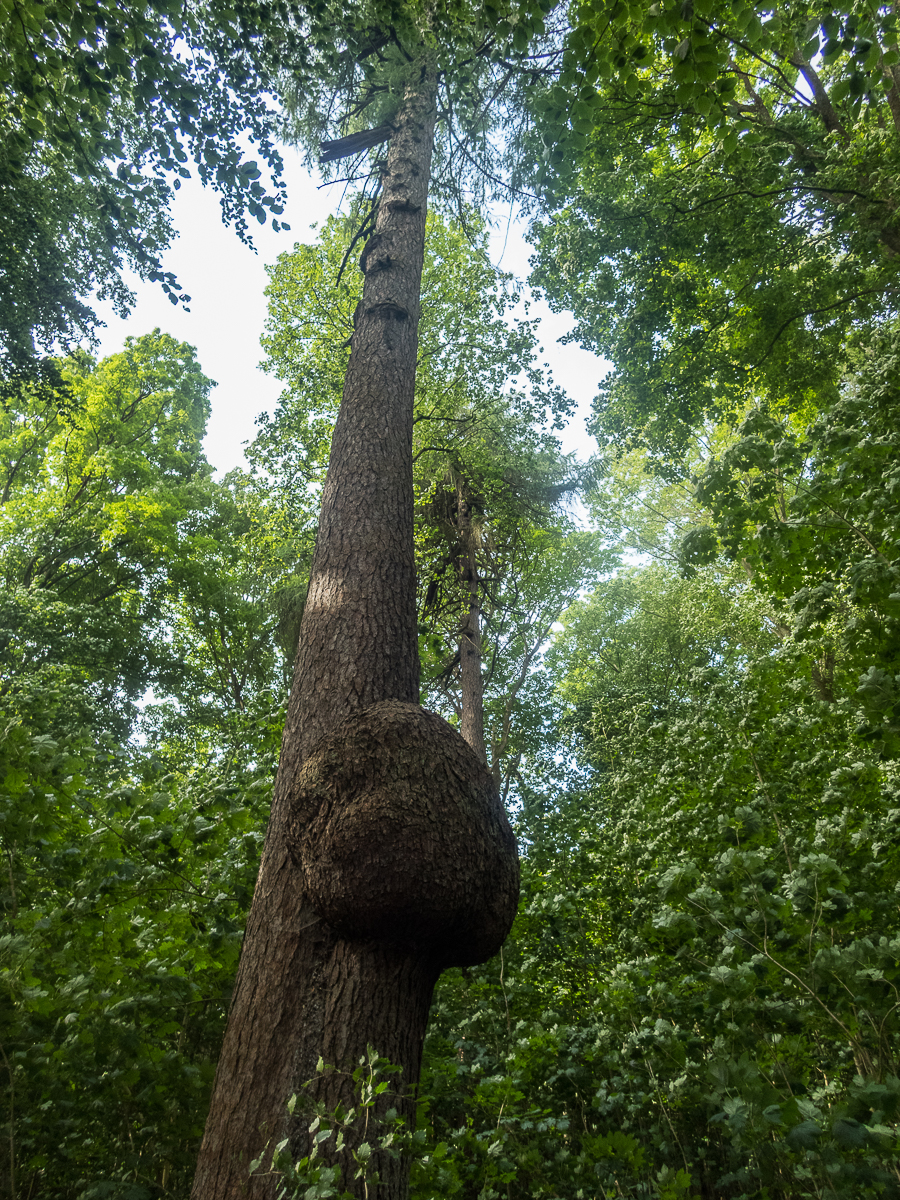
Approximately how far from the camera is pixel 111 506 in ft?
46.3

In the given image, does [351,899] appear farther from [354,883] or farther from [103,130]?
[103,130]

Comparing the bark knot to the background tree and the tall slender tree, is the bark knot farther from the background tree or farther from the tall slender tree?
the background tree

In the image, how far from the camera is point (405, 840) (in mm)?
1978

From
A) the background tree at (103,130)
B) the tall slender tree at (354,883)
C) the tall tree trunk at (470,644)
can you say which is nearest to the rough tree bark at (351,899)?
the tall slender tree at (354,883)

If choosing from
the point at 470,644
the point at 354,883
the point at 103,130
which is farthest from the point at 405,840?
the point at 470,644

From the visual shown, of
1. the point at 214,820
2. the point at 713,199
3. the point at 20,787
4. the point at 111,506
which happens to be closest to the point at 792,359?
the point at 713,199

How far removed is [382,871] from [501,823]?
52cm

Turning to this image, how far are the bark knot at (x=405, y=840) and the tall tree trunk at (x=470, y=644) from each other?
7.51m

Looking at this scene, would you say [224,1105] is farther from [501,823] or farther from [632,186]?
[632,186]

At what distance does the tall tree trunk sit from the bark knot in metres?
7.51

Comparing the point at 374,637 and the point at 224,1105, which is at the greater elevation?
the point at 374,637

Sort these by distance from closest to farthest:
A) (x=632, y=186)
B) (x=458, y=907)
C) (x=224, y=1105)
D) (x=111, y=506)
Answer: (x=224, y=1105), (x=458, y=907), (x=632, y=186), (x=111, y=506)

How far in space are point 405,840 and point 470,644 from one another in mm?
9076

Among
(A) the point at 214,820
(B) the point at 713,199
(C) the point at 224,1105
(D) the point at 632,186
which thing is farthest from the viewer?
(D) the point at 632,186
